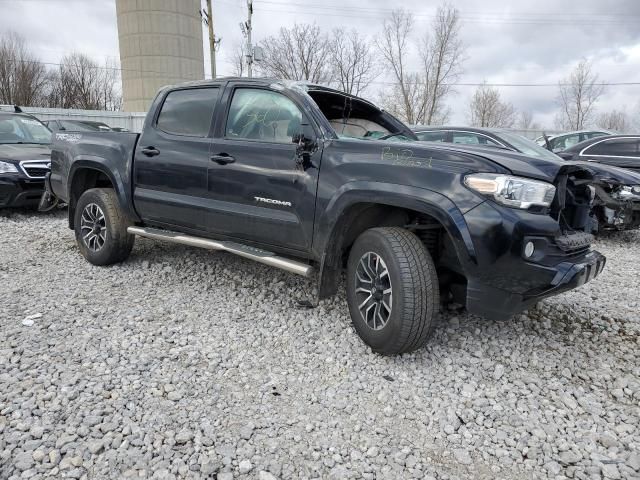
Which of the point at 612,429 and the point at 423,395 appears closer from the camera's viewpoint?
the point at 612,429

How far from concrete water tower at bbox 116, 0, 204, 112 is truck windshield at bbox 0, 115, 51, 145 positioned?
3719 cm

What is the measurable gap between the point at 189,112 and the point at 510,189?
9.60 ft

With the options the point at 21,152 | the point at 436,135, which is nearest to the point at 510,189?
the point at 436,135

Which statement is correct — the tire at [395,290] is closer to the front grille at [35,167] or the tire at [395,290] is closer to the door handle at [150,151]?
the door handle at [150,151]

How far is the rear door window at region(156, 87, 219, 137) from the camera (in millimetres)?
4148

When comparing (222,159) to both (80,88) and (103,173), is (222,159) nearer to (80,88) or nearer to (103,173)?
(103,173)

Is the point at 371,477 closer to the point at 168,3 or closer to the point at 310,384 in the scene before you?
the point at 310,384

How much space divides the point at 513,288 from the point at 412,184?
827mm

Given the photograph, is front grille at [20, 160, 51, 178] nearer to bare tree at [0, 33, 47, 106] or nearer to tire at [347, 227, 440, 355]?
tire at [347, 227, 440, 355]

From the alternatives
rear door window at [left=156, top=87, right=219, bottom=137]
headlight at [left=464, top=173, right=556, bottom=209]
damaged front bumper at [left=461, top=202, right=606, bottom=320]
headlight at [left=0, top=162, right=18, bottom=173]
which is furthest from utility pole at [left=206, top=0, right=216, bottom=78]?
damaged front bumper at [left=461, top=202, right=606, bottom=320]

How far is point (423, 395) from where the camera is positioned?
2818 millimetres

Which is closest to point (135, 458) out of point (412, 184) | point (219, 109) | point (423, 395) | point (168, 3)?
point (423, 395)

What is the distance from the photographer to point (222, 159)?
3824mm

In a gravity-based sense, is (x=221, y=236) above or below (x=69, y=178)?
below
